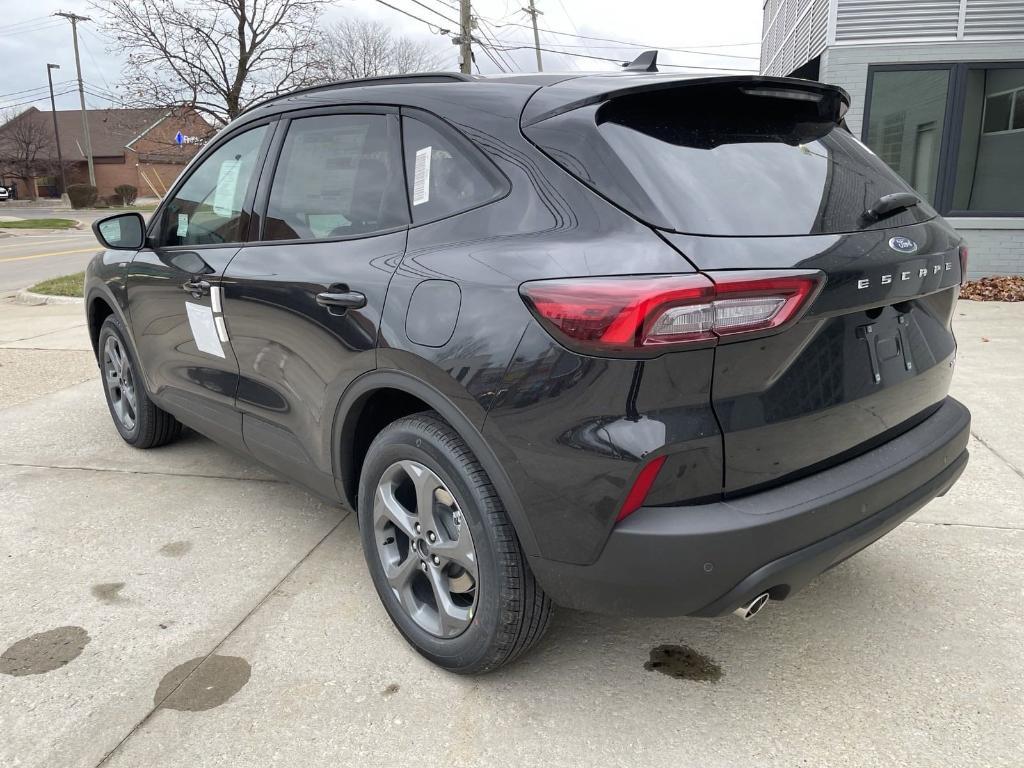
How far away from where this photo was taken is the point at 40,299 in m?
10.9

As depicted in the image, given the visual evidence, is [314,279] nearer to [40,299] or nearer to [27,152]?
[40,299]

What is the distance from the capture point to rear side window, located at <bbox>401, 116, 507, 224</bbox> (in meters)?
2.22

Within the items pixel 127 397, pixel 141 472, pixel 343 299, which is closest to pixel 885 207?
pixel 343 299

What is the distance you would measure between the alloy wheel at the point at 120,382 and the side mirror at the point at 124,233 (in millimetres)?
669

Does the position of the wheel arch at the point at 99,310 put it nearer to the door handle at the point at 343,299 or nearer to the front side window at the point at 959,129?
the door handle at the point at 343,299

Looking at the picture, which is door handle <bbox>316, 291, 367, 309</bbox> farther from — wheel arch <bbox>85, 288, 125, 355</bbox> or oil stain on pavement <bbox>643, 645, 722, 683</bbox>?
wheel arch <bbox>85, 288, 125, 355</bbox>

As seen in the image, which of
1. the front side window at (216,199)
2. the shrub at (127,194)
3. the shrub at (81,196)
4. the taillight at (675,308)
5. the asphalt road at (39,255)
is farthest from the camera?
the shrub at (127,194)

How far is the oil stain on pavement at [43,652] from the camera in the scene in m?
2.49

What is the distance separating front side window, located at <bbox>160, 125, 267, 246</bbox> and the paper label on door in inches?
10.9

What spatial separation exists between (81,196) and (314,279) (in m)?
58.1

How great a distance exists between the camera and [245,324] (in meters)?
2.97

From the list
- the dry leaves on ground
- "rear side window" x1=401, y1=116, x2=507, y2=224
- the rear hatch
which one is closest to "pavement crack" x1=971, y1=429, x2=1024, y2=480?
the rear hatch

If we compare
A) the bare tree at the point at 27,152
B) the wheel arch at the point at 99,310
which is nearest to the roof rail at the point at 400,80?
the wheel arch at the point at 99,310

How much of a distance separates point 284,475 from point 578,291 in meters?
1.74
